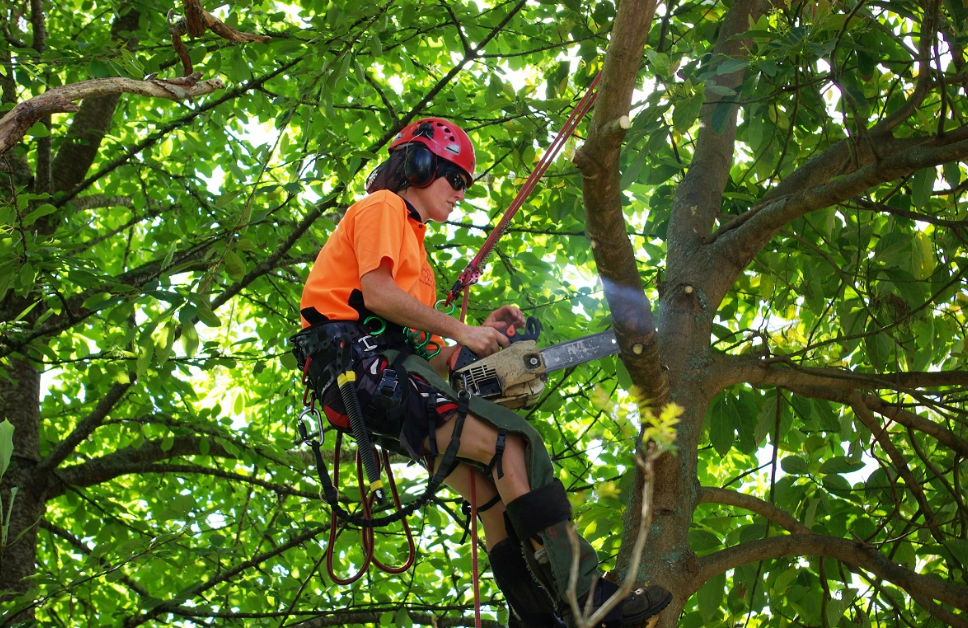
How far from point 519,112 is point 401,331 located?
51.5 inches

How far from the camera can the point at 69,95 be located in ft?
7.70

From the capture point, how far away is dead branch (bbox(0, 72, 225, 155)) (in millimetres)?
2234

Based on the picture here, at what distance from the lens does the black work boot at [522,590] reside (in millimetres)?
2740

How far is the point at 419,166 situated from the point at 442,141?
0.15 metres

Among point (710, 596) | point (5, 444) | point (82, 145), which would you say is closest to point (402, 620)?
point (710, 596)

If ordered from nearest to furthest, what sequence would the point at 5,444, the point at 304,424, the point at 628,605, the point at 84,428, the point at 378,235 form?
1. the point at 5,444
2. the point at 628,605
3. the point at 378,235
4. the point at 304,424
5. the point at 84,428

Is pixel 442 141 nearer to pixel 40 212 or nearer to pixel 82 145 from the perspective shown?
pixel 40 212

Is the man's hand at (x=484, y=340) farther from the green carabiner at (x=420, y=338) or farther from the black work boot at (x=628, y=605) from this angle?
the black work boot at (x=628, y=605)

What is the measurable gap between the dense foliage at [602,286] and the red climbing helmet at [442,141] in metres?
0.45

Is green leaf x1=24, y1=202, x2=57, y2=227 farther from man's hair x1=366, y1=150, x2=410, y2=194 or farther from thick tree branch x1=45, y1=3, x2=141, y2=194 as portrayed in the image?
thick tree branch x1=45, y1=3, x2=141, y2=194

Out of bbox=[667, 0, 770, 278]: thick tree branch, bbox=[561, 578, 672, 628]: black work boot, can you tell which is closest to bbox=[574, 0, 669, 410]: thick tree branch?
bbox=[561, 578, 672, 628]: black work boot

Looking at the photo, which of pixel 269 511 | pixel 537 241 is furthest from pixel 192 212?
pixel 537 241

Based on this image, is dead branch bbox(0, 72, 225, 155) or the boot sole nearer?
dead branch bbox(0, 72, 225, 155)

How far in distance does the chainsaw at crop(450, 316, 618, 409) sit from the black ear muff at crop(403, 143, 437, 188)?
0.59m
